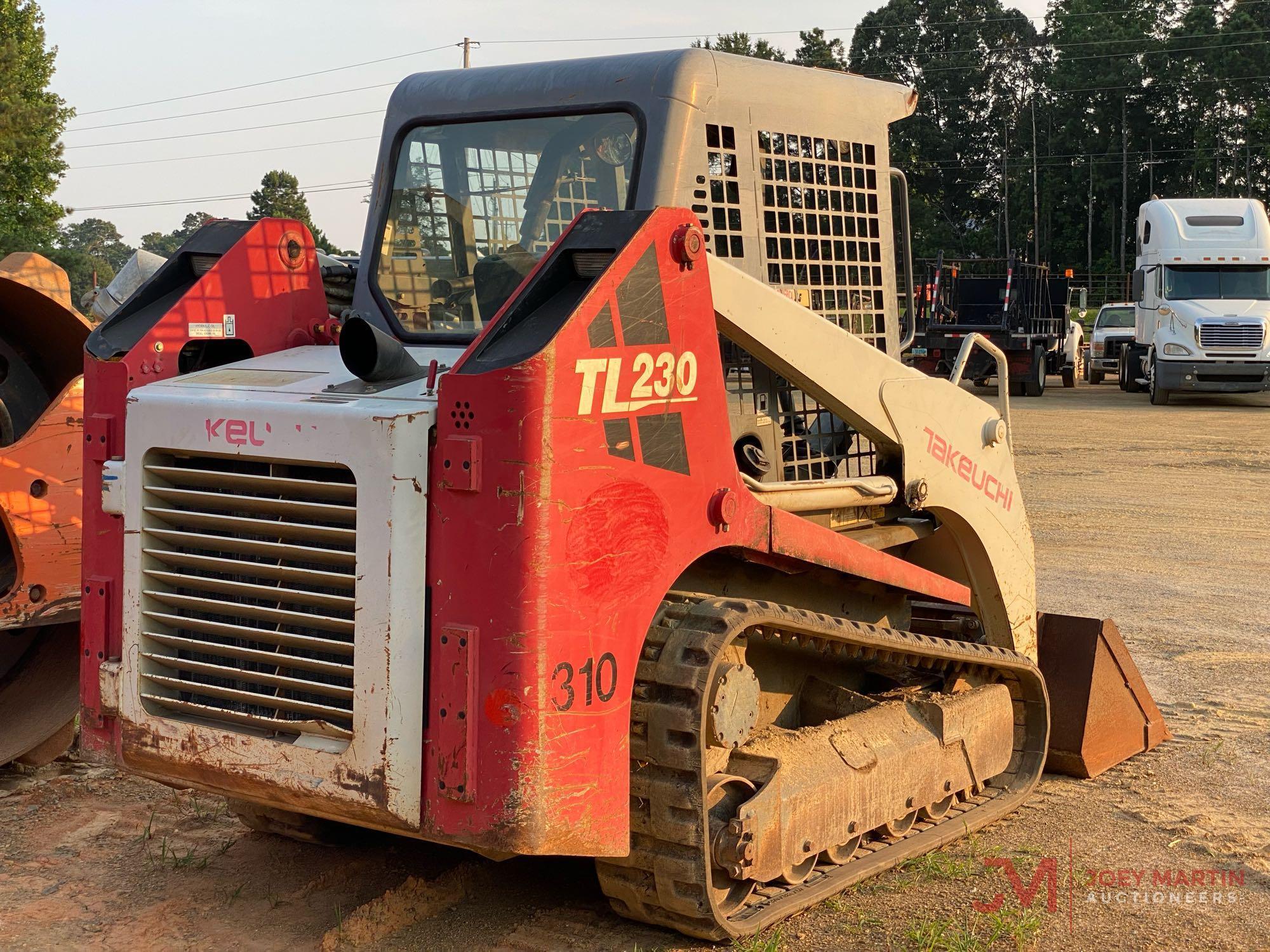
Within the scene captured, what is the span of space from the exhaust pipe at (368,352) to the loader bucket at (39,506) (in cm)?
167

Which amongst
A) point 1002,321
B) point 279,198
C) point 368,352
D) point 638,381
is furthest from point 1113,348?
point 279,198

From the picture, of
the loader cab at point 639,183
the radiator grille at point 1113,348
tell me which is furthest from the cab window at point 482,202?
the radiator grille at point 1113,348

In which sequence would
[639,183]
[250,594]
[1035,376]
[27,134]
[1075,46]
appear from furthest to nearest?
[1075,46] → [27,134] → [1035,376] → [639,183] → [250,594]

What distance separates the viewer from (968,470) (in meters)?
5.45

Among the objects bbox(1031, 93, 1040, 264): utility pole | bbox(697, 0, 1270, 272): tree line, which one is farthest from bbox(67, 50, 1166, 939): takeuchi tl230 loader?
bbox(1031, 93, 1040, 264): utility pole

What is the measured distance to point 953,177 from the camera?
2859 inches

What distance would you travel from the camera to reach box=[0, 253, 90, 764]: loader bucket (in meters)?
5.54

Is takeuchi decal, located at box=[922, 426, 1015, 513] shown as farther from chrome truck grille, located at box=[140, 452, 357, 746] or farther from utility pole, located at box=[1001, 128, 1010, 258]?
utility pole, located at box=[1001, 128, 1010, 258]

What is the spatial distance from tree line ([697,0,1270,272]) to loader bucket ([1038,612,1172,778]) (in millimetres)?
59378

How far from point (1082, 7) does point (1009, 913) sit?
76.9 meters

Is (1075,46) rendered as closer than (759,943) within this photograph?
No

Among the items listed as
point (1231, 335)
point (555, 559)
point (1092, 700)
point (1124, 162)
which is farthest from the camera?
point (1124, 162)

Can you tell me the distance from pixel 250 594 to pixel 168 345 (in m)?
1.02

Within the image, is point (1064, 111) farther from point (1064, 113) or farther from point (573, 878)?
point (573, 878)
